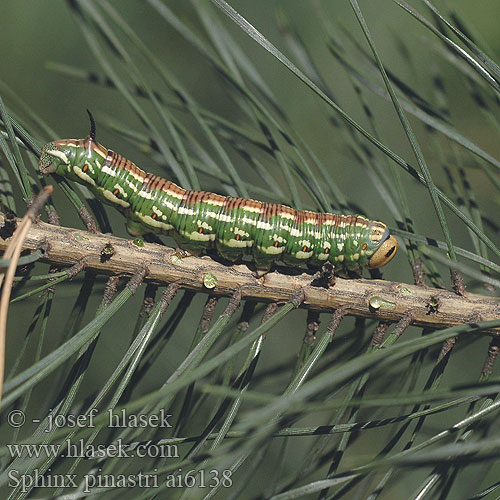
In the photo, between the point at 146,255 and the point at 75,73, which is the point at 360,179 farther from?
the point at 146,255

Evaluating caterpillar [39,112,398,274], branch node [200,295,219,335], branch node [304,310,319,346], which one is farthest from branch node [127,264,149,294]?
branch node [304,310,319,346]

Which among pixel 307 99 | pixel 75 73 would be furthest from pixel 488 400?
pixel 307 99

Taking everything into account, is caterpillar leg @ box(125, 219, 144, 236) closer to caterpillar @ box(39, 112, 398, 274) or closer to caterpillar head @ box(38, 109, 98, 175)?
caterpillar @ box(39, 112, 398, 274)

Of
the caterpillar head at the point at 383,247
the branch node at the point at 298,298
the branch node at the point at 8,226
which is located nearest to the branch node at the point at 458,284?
the caterpillar head at the point at 383,247

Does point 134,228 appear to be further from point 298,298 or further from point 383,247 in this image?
point 383,247

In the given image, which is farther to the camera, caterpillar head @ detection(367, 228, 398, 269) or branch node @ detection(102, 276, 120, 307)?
caterpillar head @ detection(367, 228, 398, 269)

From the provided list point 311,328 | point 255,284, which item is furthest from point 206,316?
point 311,328

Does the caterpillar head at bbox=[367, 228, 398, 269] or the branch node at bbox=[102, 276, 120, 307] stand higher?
the caterpillar head at bbox=[367, 228, 398, 269]
